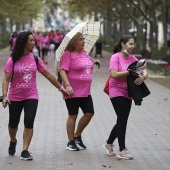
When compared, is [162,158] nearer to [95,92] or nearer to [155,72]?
[95,92]

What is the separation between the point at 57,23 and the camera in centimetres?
14725

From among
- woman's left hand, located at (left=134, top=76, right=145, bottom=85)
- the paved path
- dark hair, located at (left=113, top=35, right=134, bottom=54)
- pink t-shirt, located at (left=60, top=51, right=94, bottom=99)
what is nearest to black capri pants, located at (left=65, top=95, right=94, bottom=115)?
pink t-shirt, located at (left=60, top=51, right=94, bottom=99)

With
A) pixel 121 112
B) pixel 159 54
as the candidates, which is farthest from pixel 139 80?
pixel 159 54

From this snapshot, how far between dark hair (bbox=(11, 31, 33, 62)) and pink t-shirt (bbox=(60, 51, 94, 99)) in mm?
861

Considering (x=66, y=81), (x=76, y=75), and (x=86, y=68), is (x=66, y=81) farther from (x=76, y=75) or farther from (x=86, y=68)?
(x=86, y=68)

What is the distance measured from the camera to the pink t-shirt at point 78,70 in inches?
407

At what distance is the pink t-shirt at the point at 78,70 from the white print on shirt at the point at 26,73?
0.80 meters

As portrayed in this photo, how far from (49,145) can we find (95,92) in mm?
9731

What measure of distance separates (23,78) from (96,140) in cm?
257

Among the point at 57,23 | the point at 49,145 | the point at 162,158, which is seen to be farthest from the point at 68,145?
the point at 57,23

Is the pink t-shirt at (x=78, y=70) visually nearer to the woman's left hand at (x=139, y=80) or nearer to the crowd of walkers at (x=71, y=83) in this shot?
the crowd of walkers at (x=71, y=83)

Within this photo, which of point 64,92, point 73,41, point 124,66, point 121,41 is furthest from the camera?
point 73,41

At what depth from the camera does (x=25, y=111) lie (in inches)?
380

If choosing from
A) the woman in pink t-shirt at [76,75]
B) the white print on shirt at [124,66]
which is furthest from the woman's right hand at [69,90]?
the white print on shirt at [124,66]
